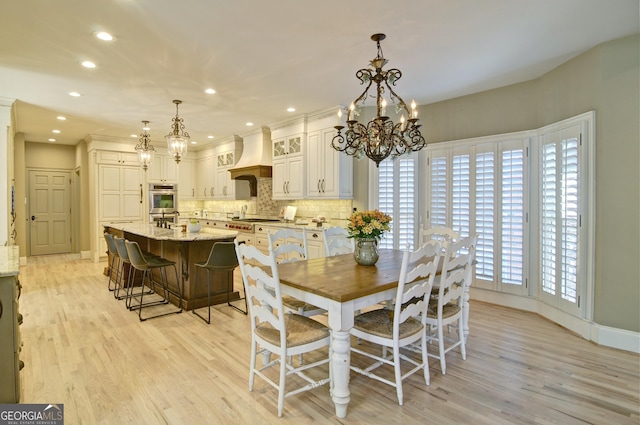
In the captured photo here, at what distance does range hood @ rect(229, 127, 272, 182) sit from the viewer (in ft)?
22.3

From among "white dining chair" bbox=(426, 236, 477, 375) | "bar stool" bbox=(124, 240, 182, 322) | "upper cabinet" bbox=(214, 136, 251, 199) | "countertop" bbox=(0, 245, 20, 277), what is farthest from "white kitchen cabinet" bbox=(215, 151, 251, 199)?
"white dining chair" bbox=(426, 236, 477, 375)

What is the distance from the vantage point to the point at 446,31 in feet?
9.61

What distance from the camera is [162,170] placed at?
28.0ft

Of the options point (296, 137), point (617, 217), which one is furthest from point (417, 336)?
point (296, 137)

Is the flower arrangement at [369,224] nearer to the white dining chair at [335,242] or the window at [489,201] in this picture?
the white dining chair at [335,242]

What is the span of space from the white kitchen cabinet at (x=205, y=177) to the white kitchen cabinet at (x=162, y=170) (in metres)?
0.59

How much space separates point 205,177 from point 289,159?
3.60m

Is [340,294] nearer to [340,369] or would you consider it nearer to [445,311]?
[340,369]

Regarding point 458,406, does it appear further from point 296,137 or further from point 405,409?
point 296,137

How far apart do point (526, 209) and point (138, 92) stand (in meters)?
5.02

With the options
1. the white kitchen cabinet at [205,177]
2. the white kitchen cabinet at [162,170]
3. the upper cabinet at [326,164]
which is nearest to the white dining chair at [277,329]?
the upper cabinet at [326,164]

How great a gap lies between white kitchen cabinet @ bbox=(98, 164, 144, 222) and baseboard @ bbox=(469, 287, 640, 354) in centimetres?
729

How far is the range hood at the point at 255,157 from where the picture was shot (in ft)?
22.3

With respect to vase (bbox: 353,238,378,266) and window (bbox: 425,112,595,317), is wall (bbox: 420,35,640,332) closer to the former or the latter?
window (bbox: 425,112,595,317)
